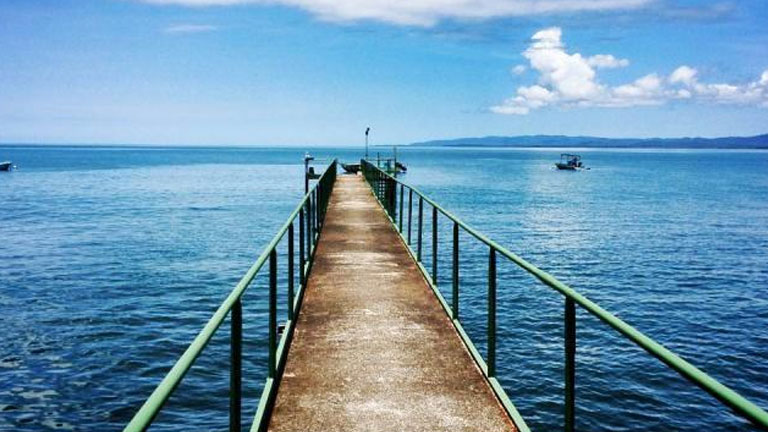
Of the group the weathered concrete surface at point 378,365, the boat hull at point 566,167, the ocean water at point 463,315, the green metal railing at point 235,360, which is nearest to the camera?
the green metal railing at point 235,360

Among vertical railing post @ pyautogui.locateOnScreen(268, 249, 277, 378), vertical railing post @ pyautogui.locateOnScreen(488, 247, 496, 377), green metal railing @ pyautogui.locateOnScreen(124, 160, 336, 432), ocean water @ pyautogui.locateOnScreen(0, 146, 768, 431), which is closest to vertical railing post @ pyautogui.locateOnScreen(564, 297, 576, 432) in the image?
vertical railing post @ pyautogui.locateOnScreen(488, 247, 496, 377)

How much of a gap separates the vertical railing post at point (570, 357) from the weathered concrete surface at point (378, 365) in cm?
71

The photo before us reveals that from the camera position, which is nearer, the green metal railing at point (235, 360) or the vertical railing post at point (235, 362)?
the green metal railing at point (235, 360)

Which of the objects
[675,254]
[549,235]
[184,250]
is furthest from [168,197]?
[675,254]

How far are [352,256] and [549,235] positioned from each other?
2336 centimetres

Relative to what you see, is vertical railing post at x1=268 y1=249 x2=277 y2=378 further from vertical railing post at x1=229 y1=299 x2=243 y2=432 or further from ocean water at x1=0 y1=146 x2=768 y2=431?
ocean water at x1=0 y1=146 x2=768 y2=431

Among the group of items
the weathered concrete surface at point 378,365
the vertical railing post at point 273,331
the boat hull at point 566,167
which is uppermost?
the boat hull at point 566,167

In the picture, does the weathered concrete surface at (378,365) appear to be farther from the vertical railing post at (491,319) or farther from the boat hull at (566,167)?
the boat hull at (566,167)

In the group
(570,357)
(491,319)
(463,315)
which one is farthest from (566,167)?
(570,357)

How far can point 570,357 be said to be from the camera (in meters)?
4.12

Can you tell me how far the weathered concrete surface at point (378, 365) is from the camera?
498cm

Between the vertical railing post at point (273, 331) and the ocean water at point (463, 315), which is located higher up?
the vertical railing post at point (273, 331)

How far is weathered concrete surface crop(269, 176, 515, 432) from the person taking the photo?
4.98 m

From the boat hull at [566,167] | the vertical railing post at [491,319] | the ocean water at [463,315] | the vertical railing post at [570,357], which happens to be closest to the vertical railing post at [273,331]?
the vertical railing post at [491,319]
